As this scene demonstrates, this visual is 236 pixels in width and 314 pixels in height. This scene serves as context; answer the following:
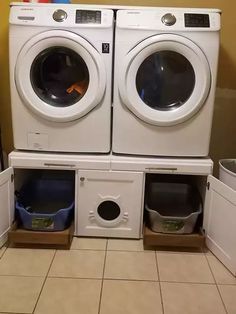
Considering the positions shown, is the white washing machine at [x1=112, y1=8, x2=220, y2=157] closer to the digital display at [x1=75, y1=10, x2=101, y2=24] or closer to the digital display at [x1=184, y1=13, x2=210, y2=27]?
the digital display at [x1=184, y1=13, x2=210, y2=27]

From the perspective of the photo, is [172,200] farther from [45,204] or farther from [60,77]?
[60,77]

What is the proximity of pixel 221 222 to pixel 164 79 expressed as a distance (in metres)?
0.90

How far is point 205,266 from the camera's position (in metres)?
1.85

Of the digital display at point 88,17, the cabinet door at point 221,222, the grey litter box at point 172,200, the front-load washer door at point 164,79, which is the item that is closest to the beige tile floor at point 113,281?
the cabinet door at point 221,222

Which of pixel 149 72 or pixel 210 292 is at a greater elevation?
pixel 149 72

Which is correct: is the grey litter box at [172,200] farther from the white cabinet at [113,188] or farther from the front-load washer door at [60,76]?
the front-load washer door at [60,76]

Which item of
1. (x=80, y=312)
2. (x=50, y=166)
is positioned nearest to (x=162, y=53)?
(x=50, y=166)

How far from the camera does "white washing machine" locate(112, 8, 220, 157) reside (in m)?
1.85

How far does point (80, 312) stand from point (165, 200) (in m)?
1.04

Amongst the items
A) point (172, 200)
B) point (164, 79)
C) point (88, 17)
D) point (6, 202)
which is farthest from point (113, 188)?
point (88, 17)

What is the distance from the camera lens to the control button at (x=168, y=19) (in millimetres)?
1858

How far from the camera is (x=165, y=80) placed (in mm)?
2018

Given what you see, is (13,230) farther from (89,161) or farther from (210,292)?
(210,292)

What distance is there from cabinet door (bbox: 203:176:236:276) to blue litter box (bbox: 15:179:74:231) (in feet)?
2.73
